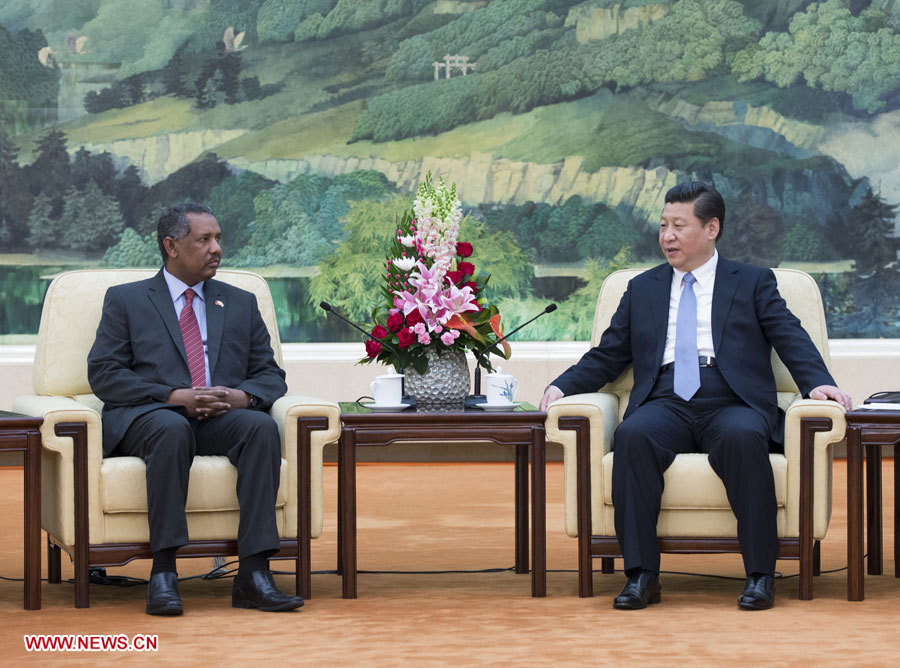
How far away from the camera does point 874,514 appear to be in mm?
3830

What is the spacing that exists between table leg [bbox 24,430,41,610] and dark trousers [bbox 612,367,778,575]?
146 centimetres

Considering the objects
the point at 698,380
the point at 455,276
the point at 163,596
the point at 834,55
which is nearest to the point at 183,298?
the point at 455,276

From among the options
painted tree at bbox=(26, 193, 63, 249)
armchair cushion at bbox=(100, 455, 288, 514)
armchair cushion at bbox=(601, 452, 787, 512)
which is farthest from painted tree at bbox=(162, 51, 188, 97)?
armchair cushion at bbox=(601, 452, 787, 512)

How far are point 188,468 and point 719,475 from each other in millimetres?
1351

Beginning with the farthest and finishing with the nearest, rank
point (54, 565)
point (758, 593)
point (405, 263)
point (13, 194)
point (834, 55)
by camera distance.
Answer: point (834, 55)
point (13, 194)
point (54, 565)
point (405, 263)
point (758, 593)

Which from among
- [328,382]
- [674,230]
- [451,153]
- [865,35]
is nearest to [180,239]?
[674,230]

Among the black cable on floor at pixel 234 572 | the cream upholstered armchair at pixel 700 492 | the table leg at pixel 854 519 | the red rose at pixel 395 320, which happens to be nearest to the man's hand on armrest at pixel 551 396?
the cream upholstered armchair at pixel 700 492

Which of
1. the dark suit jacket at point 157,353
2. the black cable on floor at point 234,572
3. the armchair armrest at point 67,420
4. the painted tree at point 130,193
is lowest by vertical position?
the black cable on floor at point 234,572

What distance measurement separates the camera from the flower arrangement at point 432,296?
11.4ft

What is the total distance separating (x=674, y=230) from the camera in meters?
3.66

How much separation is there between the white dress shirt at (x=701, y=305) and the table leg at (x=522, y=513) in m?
0.53

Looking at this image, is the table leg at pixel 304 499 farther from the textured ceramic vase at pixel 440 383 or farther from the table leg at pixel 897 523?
the table leg at pixel 897 523

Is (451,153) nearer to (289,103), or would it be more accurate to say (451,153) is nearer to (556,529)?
(289,103)

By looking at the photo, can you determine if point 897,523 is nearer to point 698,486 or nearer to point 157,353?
point 698,486
